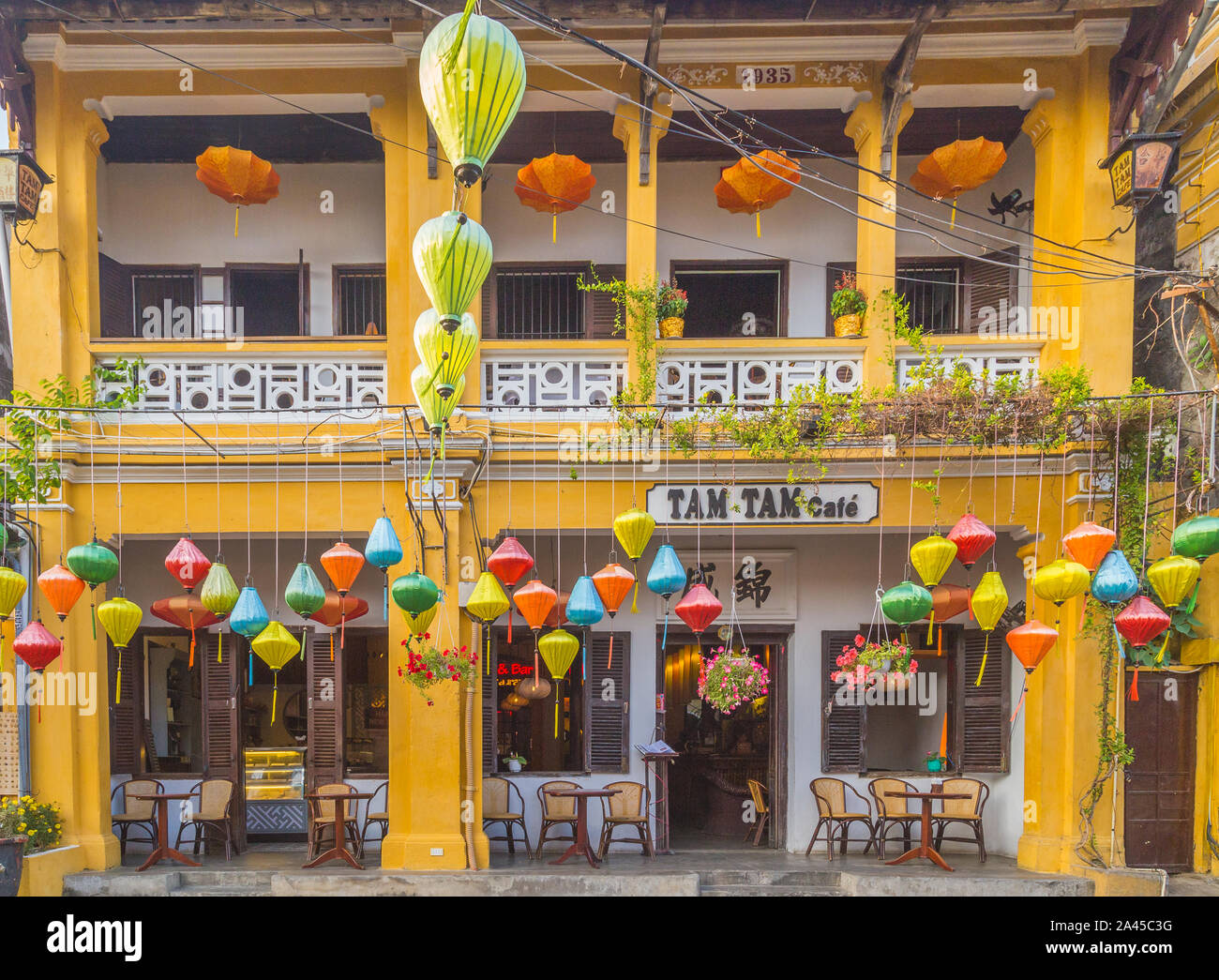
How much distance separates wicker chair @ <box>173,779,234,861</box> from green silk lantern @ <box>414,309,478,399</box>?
6.14 meters

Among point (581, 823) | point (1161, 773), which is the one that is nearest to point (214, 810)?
point (581, 823)

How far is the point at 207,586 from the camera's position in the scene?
7.86m

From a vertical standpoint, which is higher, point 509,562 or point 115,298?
point 115,298

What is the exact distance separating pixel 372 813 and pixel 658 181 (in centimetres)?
834

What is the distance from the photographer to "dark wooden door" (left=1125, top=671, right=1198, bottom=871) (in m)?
9.19

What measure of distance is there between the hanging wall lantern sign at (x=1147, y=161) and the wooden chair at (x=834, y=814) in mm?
6922

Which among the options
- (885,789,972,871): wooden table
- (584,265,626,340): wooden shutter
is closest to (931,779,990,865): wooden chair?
(885,789,972,871): wooden table

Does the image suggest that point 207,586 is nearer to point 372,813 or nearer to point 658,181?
point 372,813

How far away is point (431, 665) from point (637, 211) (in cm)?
506

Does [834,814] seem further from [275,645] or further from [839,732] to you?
[275,645]

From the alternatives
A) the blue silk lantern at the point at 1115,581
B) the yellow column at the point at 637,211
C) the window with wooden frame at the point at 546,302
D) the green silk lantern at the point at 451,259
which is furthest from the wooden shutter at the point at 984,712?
the green silk lantern at the point at 451,259

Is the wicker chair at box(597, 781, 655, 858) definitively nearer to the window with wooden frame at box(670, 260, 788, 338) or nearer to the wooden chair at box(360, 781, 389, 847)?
the wooden chair at box(360, 781, 389, 847)

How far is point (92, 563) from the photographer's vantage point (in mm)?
7727

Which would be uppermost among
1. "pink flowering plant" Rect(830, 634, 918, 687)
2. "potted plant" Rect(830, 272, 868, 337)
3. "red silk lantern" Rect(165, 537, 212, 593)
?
"potted plant" Rect(830, 272, 868, 337)
